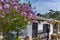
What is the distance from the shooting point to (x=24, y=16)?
Answer: 264 inches

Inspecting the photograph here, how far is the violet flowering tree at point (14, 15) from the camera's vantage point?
657 centimetres

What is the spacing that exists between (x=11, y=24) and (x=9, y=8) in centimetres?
51

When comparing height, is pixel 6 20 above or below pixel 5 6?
below

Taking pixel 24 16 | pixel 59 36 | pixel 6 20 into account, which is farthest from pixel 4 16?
pixel 59 36

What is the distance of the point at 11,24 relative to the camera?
6.71m

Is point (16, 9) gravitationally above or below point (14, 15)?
above

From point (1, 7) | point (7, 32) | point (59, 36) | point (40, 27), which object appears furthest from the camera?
point (40, 27)

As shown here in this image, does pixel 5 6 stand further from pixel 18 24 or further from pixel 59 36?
pixel 59 36

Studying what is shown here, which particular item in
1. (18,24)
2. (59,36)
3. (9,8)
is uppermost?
(9,8)

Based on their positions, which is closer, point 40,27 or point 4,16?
point 4,16

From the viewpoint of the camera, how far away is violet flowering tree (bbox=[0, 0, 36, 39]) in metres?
6.57

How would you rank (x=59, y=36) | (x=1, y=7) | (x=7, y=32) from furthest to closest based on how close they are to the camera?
(x=59, y=36) < (x=7, y=32) < (x=1, y=7)

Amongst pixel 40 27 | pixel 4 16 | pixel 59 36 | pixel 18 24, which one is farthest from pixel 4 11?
pixel 40 27

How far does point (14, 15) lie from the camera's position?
6645 millimetres
